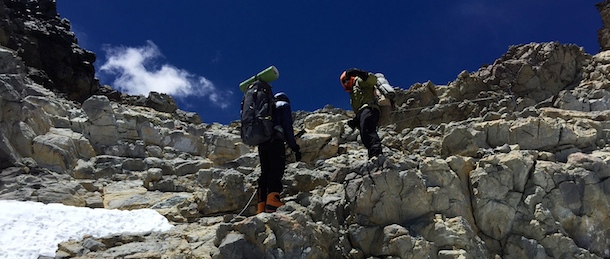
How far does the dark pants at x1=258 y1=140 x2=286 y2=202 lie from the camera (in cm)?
938

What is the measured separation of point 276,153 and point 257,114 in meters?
0.89

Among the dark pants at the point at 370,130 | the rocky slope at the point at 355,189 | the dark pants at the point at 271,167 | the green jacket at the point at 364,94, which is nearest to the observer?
the rocky slope at the point at 355,189

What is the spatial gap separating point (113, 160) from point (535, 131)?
16.8m

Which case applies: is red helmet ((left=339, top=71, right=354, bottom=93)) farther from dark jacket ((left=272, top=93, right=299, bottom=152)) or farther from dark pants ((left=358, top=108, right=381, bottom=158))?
dark jacket ((left=272, top=93, right=299, bottom=152))

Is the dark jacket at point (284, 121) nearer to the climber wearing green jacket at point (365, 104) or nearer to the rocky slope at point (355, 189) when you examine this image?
the rocky slope at point (355, 189)

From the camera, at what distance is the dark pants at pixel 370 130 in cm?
1002

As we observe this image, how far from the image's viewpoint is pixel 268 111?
9.62 m

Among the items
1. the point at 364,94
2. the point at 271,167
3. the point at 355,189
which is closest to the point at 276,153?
the point at 271,167

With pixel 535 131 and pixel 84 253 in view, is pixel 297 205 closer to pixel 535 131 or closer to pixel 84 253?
pixel 84 253

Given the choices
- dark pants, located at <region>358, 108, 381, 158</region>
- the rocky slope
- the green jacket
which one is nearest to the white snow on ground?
the rocky slope

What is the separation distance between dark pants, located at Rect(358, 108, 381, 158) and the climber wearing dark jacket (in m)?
1.62

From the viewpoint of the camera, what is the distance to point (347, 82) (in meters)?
11.5

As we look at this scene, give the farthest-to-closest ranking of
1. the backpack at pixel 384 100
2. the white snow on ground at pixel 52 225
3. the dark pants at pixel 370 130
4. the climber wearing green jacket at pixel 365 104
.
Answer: the backpack at pixel 384 100 → the climber wearing green jacket at pixel 365 104 → the dark pants at pixel 370 130 → the white snow on ground at pixel 52 225

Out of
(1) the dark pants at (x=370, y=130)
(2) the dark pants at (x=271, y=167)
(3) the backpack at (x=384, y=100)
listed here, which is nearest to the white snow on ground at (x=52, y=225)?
(2) the dark pants at (x=271, y=167)
